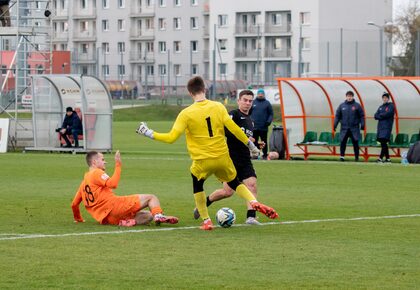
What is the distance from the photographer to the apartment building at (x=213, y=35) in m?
97.4

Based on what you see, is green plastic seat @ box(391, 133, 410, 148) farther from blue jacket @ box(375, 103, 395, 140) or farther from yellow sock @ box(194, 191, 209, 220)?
yellow sock @ box(194, 191, 209, 220)

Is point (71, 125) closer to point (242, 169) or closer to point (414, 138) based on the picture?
point (414, 138)

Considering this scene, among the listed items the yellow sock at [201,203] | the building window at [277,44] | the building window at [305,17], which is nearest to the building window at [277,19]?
the building window at [277,44]

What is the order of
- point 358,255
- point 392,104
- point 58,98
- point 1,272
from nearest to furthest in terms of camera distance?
1. point 1,272
2. point 358,255
3. point 392,104
4. point 58,98

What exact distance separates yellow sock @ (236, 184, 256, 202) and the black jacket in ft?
71.2

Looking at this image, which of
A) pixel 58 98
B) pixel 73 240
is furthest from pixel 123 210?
pixel 58 98

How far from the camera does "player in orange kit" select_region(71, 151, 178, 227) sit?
50.8 ft

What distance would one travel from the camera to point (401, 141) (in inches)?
1331

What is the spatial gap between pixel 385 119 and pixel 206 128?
58.4 ft

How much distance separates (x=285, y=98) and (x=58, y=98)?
7.59 m

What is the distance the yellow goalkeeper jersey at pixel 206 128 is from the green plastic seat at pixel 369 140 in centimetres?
1906

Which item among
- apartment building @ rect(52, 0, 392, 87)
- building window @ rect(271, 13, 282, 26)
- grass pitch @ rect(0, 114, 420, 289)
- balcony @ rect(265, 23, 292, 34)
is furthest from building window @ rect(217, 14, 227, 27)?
grass pitch @ rect(0, 114, 420, 289)

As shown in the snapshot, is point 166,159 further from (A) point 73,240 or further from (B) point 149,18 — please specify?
(B) point 149,18

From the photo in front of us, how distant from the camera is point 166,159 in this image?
33531 mm
